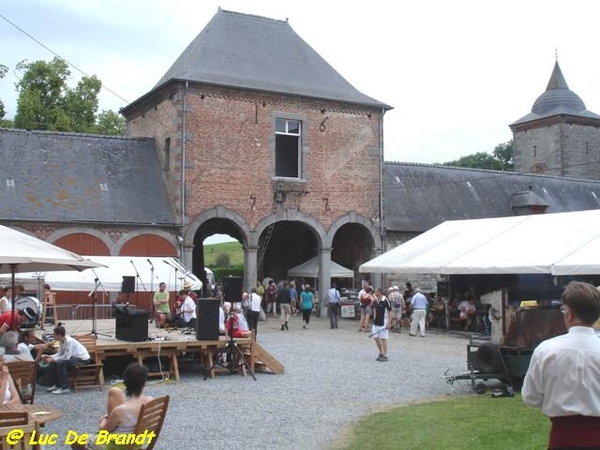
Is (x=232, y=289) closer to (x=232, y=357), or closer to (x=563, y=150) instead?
(x=232, y=357)

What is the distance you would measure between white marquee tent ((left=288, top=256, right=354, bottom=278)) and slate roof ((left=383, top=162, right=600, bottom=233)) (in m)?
2.13

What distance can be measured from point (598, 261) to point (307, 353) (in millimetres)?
5829

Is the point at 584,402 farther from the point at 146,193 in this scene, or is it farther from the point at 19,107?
the point at 19,107

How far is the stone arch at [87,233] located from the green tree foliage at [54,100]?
12.3m

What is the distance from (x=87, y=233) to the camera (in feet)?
66.0

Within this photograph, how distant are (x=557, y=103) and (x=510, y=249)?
29144 millimetres

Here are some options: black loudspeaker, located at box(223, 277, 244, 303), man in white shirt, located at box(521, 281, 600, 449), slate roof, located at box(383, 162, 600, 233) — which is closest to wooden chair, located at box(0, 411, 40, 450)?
man in white shirt, located at box(521, 281, 600, 449)

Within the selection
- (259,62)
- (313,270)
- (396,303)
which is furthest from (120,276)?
(313,270)

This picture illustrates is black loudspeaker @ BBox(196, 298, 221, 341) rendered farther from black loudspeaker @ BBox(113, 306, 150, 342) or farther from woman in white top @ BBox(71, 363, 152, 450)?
woman in white top @ BBox(71, 363, 152, 450)

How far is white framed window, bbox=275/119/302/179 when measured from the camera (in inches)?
915

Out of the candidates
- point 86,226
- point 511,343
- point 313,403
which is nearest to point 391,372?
point 511,343

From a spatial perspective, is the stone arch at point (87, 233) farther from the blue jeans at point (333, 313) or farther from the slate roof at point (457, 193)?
the slate roof at point (457, 193)

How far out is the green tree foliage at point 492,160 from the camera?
64.9 m

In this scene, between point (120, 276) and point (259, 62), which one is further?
point (259, 62)
